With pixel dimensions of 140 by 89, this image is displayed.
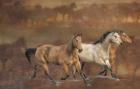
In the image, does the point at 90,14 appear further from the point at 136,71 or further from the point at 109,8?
the point at 136,71

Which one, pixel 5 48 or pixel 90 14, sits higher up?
pixel 90 14

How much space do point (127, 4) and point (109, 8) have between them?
0.52 ft

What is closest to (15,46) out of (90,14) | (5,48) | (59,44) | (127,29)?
(5,48)

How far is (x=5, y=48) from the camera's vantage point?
13.3ft

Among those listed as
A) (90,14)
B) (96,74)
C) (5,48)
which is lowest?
(96,74)

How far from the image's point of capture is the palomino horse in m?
3.98

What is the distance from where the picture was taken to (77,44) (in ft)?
13.0

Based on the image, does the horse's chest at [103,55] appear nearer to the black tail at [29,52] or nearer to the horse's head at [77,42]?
the horse's head at [77,42]

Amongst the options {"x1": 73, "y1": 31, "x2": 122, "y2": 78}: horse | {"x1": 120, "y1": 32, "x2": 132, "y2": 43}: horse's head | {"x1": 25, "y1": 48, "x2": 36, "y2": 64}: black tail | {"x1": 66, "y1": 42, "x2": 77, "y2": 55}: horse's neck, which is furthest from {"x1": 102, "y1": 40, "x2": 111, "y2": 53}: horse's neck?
{"x1": 25, "y1": 48, "x2": 36, "y2": 64}: black tail

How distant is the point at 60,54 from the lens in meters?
4.03

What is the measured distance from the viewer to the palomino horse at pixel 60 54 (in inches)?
157

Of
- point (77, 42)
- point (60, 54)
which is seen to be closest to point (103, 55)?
point (77, 42)

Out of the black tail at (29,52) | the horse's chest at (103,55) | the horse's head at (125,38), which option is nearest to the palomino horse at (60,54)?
the black tail at (29,52)

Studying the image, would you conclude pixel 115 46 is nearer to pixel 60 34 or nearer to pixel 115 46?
pixel 115 46
